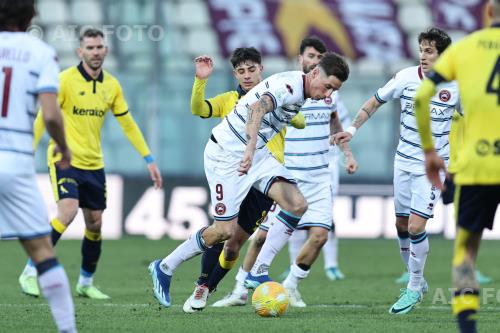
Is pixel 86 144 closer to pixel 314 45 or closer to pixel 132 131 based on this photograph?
pixel 132 131

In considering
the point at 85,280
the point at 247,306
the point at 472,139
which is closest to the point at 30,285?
the point at 85,280

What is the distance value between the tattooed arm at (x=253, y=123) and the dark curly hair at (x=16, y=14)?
2.15 meters

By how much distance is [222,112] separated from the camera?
9594 mm

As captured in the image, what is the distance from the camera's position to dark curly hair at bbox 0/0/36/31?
20.1ft

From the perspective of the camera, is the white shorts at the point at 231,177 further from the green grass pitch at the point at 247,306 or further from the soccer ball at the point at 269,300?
the green grass pitch at the point at 247,306

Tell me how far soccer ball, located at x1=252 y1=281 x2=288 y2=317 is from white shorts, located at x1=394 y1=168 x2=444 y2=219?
1455 millimetres

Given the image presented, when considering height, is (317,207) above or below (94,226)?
above

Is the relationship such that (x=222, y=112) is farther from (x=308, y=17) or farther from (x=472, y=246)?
(x=308, y=17)

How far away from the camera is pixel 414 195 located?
9461 millimetres

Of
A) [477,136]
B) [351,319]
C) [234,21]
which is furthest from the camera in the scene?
[234,21]

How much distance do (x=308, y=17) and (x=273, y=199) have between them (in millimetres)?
11400

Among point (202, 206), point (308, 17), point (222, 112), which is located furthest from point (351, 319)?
point (308, 17)

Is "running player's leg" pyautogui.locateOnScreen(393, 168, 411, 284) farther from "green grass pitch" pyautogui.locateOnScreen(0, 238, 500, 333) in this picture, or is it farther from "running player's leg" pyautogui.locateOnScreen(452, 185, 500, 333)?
"running player's leg" pyautogui.locateOnScreen(452, 185, 500, 333)

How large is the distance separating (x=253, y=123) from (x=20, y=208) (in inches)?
97.3
